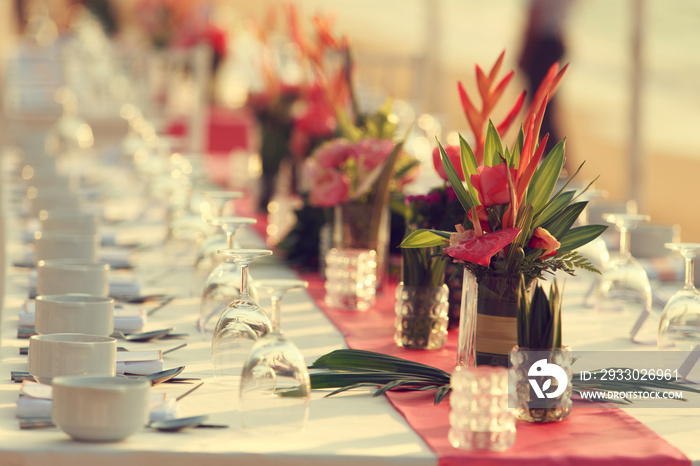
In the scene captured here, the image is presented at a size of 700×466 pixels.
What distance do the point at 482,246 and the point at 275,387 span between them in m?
0.38

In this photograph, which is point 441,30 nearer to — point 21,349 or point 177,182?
point 177,182

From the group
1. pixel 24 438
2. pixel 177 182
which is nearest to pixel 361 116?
pixel 177 182

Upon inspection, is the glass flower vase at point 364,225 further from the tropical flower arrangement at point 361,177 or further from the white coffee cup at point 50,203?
the white coffee cup at point 50,203

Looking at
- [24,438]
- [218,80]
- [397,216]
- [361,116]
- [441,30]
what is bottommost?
[24,438]

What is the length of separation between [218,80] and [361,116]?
12.5 ft

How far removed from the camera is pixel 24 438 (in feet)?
3.74

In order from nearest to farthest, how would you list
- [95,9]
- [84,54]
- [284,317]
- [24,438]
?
1. [24,438]
2. [284,317]
3. [84,54]
4. [95,9]

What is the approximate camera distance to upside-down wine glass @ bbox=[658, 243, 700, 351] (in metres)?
1.61

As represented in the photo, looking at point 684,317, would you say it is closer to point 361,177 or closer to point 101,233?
point 361,177

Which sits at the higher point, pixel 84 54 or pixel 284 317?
pixel 84 54

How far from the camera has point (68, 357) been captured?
4.25ft

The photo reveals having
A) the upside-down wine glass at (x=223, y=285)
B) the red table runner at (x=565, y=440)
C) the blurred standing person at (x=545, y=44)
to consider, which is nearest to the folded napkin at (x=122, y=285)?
the upside-down wine glass at (x=223, y=285)

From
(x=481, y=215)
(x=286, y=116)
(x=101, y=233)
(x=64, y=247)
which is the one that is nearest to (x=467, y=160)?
(x=481, y=215)

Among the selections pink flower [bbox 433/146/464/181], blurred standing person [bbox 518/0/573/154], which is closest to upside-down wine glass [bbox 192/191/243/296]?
pink flower [bbox 433/146/464/181]
